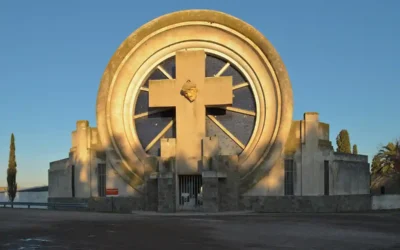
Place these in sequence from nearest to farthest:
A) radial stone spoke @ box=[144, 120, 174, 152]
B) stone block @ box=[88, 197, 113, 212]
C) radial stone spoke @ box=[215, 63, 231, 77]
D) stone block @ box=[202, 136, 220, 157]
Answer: stone block @ box=[202, 136, 220, 157]
stone block @ box=[88, 197, 113, 212]
radial stone spoke @ box=[144, 120, 174, 152]
radial stone spoke @ box=[215, 63, 231, 77]

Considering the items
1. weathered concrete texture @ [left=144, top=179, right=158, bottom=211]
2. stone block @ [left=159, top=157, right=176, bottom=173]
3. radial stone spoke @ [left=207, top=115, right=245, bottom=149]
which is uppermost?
radial stone spoke @ [left=207, top=115, right=245, bottom=149]

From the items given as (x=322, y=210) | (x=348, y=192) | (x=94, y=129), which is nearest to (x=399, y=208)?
(x=348, y=192)

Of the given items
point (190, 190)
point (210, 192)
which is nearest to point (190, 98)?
point (190, 190)

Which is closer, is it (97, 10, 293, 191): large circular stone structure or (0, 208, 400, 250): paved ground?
(0, 208, 400, 250): paved ground

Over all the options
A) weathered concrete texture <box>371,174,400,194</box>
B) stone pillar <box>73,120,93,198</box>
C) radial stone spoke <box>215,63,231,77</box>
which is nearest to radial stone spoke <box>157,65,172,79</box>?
radial stone spoke <box>215,63,231,77</box>

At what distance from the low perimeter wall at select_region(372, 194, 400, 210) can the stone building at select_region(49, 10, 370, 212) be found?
1.02 meters

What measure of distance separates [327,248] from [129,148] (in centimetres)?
1857

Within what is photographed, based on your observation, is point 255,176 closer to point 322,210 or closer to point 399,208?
point 322,210

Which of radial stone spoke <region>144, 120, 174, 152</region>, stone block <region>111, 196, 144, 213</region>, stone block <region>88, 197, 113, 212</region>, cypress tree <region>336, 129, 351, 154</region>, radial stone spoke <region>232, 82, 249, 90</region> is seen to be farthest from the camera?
Answer: cypress tree <region>336, 129, 351, 154</region>

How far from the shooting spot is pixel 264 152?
26.8 m

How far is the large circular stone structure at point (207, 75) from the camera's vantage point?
2717cm

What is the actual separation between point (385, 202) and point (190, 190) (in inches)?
486

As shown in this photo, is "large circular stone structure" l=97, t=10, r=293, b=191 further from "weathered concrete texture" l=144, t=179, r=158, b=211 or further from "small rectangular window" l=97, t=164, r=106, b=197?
"small rectangular window" l=97, t=164, r=106, b=197

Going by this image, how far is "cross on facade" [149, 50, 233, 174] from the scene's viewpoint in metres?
27.2
